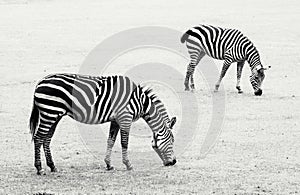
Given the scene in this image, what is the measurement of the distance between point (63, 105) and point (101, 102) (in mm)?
636

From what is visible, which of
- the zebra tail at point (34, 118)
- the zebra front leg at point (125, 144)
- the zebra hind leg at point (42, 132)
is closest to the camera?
the zebra hind leg at point (42, 132)

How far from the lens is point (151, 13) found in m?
33.6

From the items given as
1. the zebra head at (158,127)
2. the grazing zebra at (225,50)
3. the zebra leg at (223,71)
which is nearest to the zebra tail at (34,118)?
the zebra head at (158,127)

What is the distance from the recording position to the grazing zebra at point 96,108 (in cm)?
986

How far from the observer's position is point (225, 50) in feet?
57.8

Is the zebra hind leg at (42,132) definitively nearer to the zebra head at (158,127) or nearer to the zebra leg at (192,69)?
the zebra head at (158,127)

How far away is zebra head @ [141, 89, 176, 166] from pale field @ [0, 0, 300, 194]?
22 cm

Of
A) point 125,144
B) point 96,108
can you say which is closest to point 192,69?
point 125,144

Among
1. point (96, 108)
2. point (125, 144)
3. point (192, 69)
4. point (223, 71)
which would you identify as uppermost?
point (96, 108)

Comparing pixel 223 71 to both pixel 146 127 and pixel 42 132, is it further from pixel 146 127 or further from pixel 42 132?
pixel 42 132

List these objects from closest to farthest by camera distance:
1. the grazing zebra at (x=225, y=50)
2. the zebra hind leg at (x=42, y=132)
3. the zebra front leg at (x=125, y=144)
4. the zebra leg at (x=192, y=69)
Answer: the zebra hind leg at (x=42, y=132) < the zebra front leg at (x=125, y=144) < the grazing zebra at (x=225, y=50) < the zebra leg at (x=192, y=69)

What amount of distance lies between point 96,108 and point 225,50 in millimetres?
7999

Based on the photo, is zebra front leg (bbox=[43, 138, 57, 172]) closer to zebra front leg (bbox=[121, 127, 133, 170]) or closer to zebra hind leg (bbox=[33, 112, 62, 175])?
zebra hind leg (bbox=[33, 112, 62, 175])

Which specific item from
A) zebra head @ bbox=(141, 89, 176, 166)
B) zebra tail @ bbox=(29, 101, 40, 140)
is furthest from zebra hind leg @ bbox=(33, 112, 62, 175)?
zebra head @ bbox=(141, 89, 176, 166)
